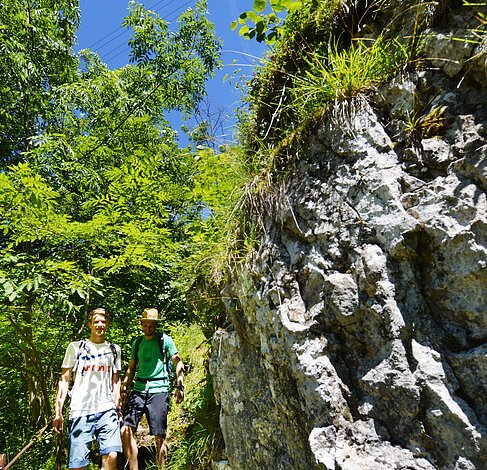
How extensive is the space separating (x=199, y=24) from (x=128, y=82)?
2532 millimetres

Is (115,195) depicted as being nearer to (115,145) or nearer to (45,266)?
(45,266)

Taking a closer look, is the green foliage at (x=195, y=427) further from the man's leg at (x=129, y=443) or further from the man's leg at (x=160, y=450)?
the man's leg at (x=129, y=443)

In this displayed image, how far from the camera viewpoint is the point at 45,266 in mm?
4480

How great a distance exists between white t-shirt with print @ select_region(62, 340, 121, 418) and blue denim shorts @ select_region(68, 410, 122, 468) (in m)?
0.07

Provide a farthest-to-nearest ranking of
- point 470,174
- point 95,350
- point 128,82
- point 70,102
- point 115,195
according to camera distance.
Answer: point 128,82
point 70,102
point 115,195
point 95,350
point 470,174

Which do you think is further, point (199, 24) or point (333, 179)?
point (199, 24)

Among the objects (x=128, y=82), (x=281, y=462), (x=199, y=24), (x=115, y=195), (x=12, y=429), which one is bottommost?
(x=281, y=462)

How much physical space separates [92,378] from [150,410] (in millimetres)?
682

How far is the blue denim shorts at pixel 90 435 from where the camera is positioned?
3875mm

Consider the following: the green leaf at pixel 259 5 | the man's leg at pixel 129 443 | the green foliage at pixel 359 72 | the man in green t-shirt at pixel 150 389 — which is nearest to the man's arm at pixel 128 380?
the man in green t-shirt at pixel 150 389

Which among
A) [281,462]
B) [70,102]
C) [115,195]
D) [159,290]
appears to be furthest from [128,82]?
[281,462]

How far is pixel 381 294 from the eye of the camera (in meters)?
2.37

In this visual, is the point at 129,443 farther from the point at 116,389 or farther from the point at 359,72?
the point at 359,72

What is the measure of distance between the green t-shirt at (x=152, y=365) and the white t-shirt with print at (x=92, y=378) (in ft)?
0.91
